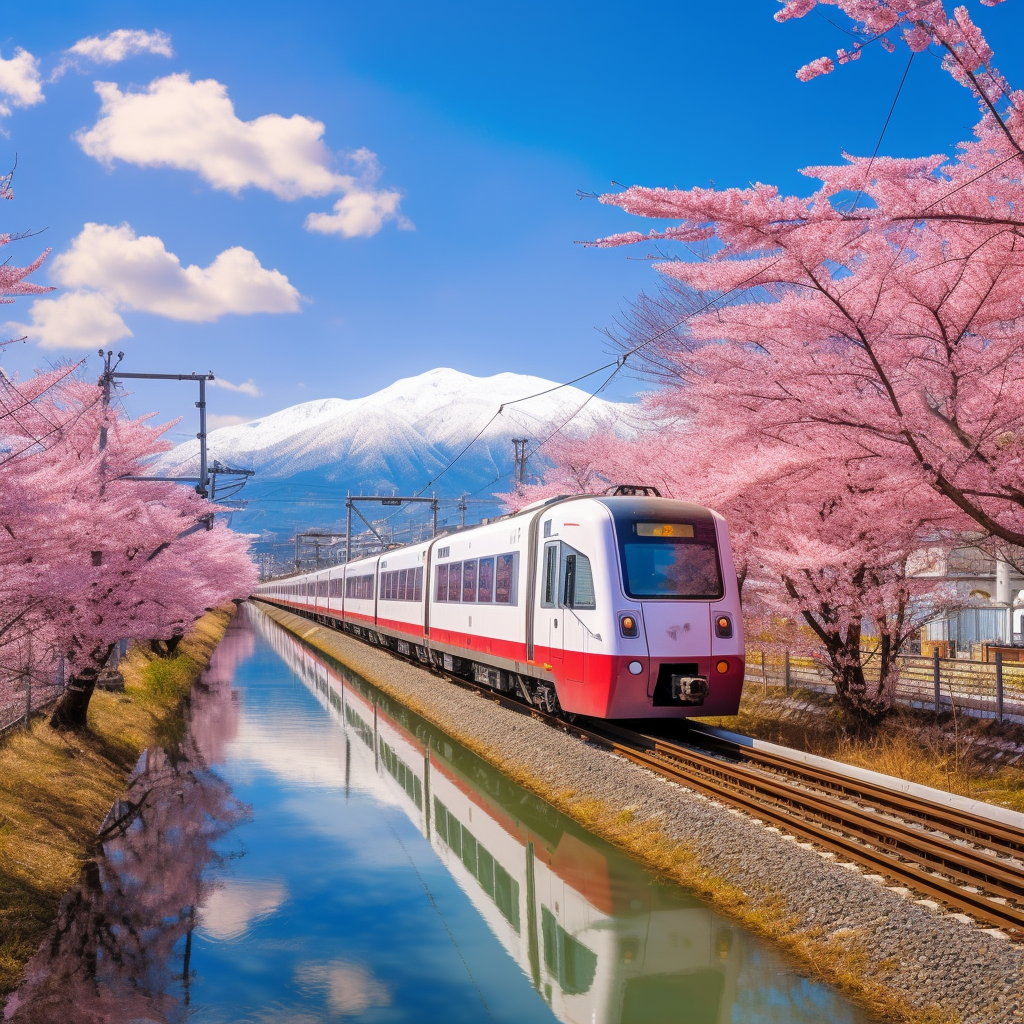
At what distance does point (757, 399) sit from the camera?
34.7 ft

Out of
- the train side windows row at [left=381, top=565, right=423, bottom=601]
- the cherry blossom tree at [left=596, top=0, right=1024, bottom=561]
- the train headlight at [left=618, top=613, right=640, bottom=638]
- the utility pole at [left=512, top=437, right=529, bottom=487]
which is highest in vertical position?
the utility pole at [left=512, top=437, right=529, bottom=487]

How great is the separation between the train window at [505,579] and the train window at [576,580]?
2306 millimetres

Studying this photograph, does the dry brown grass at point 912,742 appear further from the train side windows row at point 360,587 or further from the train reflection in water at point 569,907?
the train side windows row at point 360,587

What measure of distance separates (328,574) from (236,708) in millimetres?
28009

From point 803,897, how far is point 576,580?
6.04m

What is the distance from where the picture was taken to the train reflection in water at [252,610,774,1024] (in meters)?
6.05

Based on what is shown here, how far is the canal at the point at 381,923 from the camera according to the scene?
19.5 feet

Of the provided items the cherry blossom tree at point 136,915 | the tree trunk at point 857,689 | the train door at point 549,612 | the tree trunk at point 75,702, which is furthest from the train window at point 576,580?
the tree trunk at point 75,702

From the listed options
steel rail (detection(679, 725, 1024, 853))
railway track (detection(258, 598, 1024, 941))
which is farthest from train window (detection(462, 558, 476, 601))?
steel rail (detection(679, 725, 1024, 853))

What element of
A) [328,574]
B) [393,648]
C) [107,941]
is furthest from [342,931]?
[328,574]

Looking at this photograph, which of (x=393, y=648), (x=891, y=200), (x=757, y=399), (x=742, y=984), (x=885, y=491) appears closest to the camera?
(x=742, y=984)

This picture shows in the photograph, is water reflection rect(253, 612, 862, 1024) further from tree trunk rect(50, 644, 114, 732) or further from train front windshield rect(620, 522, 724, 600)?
tree trunk rect(50, 644, 114, 732)

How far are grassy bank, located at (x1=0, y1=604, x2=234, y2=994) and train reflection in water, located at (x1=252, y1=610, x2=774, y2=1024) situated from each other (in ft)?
10.8

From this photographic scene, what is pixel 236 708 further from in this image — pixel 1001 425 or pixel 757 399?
pixel 1001 425
